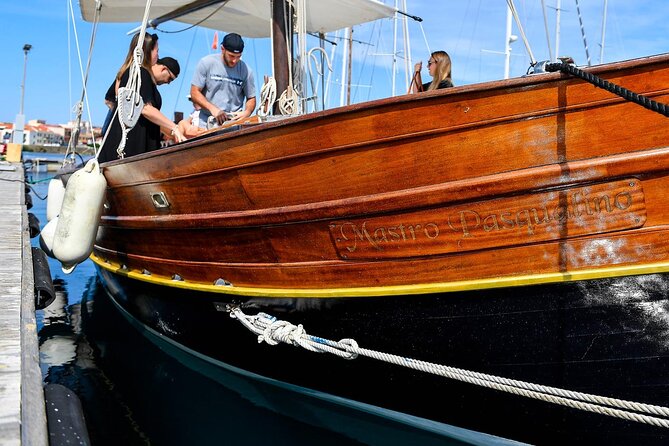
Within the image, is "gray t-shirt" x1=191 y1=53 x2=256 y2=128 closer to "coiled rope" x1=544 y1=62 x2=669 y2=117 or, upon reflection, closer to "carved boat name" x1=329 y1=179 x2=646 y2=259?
"carved boat name" x1=329 y1=179 x2=646 y2=259

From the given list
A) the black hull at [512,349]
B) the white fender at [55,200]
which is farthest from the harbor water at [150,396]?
the white fender at [55,200]

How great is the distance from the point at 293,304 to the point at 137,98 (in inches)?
81.2

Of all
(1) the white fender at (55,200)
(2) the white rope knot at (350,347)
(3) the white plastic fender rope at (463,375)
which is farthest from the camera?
(1) the white fender at (55,200)

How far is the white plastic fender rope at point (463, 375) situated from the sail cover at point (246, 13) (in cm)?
349

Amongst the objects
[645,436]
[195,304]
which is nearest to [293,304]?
[195,304]

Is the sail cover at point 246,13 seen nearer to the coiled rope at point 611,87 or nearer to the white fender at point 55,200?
the white fender at point 55,200

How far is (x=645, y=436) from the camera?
2789mm

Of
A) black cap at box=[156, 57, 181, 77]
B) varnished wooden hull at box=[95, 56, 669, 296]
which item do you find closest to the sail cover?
black cap at box=[156, 57, 181, 77]

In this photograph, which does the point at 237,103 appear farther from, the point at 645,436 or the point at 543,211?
the point at 645,436

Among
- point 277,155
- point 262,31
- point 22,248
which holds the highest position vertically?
point 262,31

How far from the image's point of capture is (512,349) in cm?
286

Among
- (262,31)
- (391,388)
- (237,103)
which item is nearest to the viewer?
(391,388)

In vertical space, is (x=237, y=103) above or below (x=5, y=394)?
above

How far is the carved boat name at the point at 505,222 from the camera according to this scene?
257 cm
